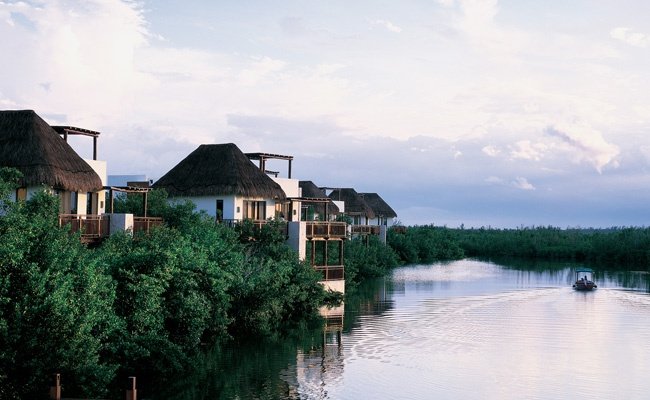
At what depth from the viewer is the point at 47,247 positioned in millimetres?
15266

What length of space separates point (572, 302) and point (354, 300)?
1013 cm

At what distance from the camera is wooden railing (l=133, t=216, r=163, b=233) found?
2422 centimetres

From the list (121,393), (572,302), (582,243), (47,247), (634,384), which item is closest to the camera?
(47,247)

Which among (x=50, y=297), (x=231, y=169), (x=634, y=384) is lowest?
(x=634, y=384)

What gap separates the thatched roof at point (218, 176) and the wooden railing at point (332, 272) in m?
3.66

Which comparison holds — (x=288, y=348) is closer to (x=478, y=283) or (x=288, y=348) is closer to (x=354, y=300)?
(x=354, y=300)

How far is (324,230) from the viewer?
33.7m

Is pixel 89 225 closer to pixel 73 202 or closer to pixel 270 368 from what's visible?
pixel 73 202

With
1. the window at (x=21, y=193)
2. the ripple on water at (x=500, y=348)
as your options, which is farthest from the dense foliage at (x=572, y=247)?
the window at (x=21, y=193)

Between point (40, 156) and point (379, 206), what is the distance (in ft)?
159

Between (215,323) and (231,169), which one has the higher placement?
(231,169)

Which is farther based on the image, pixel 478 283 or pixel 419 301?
pixel 478 283

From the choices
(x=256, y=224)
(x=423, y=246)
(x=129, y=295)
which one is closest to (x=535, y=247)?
(x=423, y=246)

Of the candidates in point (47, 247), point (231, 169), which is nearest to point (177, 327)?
point (47, 247)
